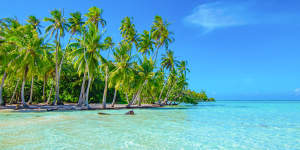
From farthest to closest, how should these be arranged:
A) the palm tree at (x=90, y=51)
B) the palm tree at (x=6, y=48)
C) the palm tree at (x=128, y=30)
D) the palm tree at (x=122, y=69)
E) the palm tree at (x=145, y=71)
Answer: the palm tree at (x=128, y=30) → the palm tree at (x=145, y=71) → the palm tree at (x=122, y=69) → the palm tree at (x=90, y=51) → the palm tree at (x=6, y=48)

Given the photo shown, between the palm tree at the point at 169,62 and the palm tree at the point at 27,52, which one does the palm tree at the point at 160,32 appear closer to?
the palm tree at the point at 169,62

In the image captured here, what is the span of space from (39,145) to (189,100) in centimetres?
3868

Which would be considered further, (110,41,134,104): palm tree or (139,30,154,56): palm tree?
(139,30,154,56): palm tree

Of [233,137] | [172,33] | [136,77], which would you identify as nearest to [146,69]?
[136,77]

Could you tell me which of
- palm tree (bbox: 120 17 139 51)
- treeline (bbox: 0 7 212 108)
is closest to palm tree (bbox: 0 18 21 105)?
treeline (bbox: 0 7 212 108)

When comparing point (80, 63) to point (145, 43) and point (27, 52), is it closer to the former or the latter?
point (27, 52)

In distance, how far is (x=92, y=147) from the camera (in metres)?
6.94

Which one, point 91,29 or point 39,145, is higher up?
point 91,29

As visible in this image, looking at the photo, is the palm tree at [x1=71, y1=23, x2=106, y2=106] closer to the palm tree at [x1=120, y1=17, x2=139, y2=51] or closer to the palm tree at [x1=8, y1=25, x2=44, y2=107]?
the palm tree at [x1=8, y1=25, x2=44, y2=107]

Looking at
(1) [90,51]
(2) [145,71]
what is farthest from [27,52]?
(2) [145,71]

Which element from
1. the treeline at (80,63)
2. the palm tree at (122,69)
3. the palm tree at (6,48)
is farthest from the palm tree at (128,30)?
the palm tree at (6,48)

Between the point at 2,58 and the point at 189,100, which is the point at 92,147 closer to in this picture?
the point at 2,58

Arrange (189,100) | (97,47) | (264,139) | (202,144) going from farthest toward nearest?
(189,100)
(97,47)
(264,139)
(202,144)

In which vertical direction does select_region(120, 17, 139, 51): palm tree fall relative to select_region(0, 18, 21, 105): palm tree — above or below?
above
